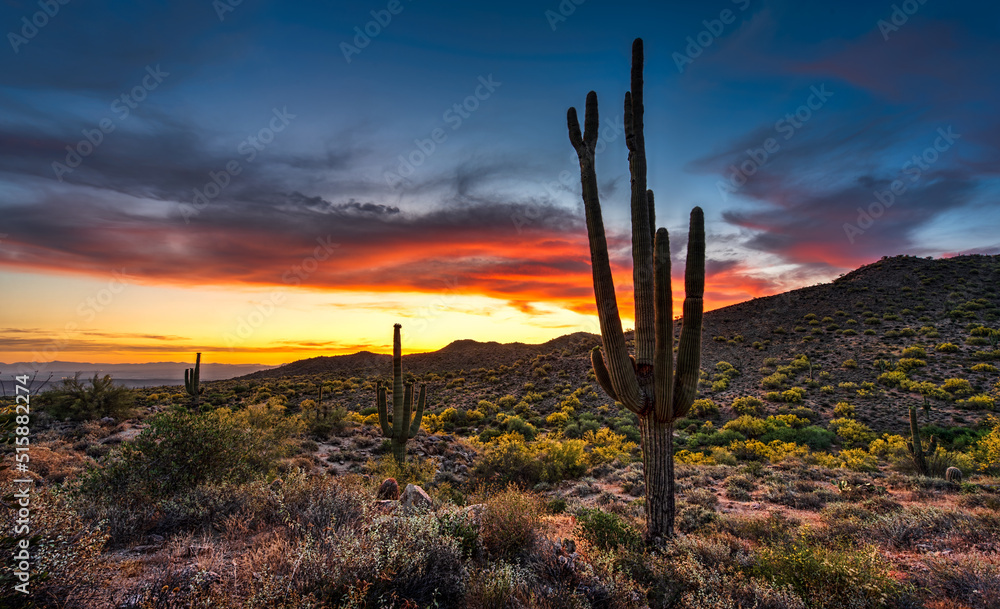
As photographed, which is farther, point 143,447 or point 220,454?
point 220,454

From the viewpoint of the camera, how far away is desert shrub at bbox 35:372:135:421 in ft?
59.0

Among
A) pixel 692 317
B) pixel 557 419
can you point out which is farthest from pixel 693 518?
pixel 557 419

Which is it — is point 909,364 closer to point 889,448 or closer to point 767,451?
point 889,448

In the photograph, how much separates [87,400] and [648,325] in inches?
964

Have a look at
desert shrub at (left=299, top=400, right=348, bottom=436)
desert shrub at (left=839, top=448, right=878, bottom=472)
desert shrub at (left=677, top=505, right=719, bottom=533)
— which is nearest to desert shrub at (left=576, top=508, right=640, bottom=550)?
desert shrub at (left=677, top=505, right=719, bottom=533)

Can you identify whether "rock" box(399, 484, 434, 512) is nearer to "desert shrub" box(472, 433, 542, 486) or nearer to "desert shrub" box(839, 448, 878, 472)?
"desert shrub" box(472, 433, 542, 486)

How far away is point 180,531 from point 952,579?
35.4 feet

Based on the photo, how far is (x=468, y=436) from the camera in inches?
958

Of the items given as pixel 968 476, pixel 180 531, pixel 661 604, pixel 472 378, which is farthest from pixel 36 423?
pixel 968 476

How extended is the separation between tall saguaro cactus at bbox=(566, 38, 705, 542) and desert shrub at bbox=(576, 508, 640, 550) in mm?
405

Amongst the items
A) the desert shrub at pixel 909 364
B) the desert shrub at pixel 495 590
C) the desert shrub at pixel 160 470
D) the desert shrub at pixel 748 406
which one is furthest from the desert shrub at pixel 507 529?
the desert shrub at pixel 909 364

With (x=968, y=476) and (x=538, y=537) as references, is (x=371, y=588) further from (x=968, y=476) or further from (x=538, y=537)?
(x=968, y=476)

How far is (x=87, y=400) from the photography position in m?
18.4

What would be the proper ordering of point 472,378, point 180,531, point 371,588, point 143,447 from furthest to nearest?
→ 1. point 472,378
2. point 143,447
3. point 180,531
4. point 371,588
